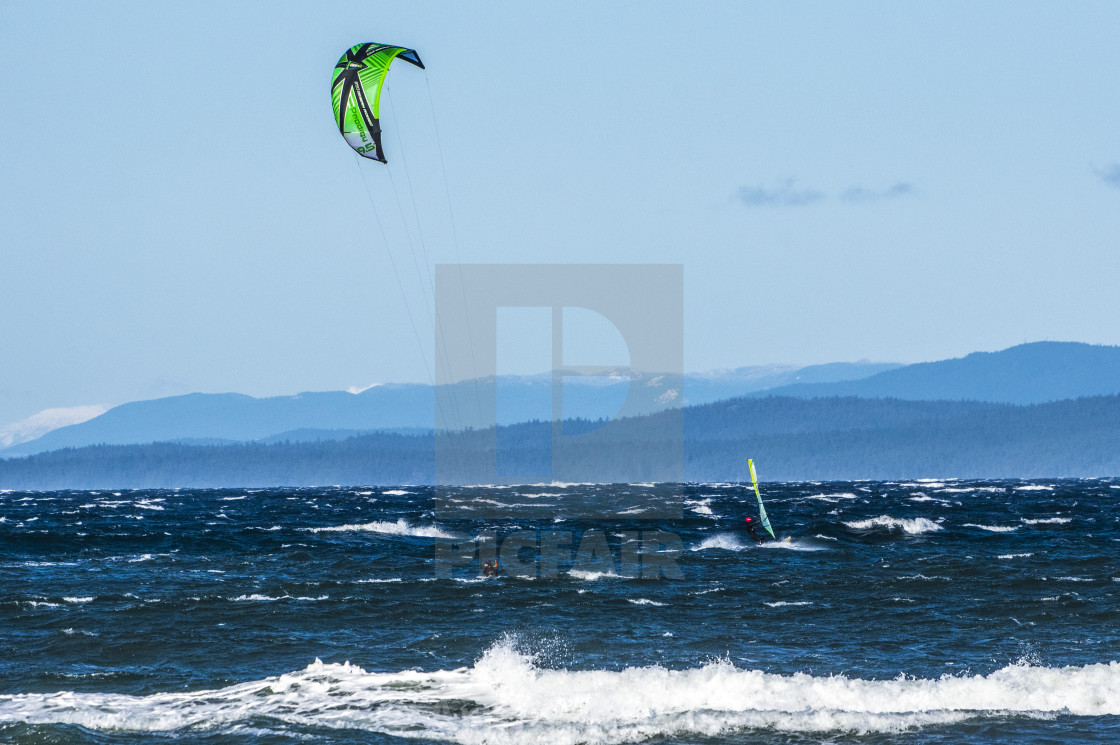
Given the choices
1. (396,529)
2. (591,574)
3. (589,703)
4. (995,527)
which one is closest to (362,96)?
(589,703)

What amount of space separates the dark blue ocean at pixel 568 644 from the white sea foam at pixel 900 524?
11.6 metres

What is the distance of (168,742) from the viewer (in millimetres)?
Answer: 20000

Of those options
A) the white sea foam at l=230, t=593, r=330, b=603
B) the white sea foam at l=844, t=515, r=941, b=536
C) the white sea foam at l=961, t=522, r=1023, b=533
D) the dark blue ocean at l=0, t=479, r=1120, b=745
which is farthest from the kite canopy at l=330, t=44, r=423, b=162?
the white sea foam at l=961, t=522, r=1023, b=533

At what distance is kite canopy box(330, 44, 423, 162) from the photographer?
1145 inches

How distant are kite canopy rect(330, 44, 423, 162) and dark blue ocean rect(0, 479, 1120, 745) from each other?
1359 cm

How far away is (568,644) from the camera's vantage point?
29.0m

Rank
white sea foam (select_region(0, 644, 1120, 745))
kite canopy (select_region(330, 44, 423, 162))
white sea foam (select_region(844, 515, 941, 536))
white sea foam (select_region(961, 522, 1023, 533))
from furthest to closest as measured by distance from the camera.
A: white sea foam (select_region(844, 515, 941, 536)) → white sea foam (select_region(961, 522, 1023, 533)) → kite canopy (select_region(330, 44, 423, 162)) → white sea foam (select_region(0, 644, 1120, 745))

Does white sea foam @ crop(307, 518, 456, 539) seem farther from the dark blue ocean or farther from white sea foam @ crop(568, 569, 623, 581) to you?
white sea foam @ crop(568, 569, 623, 581)

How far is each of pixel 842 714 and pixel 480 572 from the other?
85.7ft

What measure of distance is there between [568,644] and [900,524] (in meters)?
49.7

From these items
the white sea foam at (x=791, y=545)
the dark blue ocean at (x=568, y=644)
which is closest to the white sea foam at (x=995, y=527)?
the dark blue ocean at (x=568, y=644)

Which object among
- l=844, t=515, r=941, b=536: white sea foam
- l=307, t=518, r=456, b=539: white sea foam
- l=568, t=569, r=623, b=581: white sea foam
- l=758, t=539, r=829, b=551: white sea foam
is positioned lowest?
l=307, t=518, r=456, b=539: white sea foam

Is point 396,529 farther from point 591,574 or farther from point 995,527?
point 995,527

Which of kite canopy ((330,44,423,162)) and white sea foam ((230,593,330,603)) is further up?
kite canopy ((330,44,423,162))
